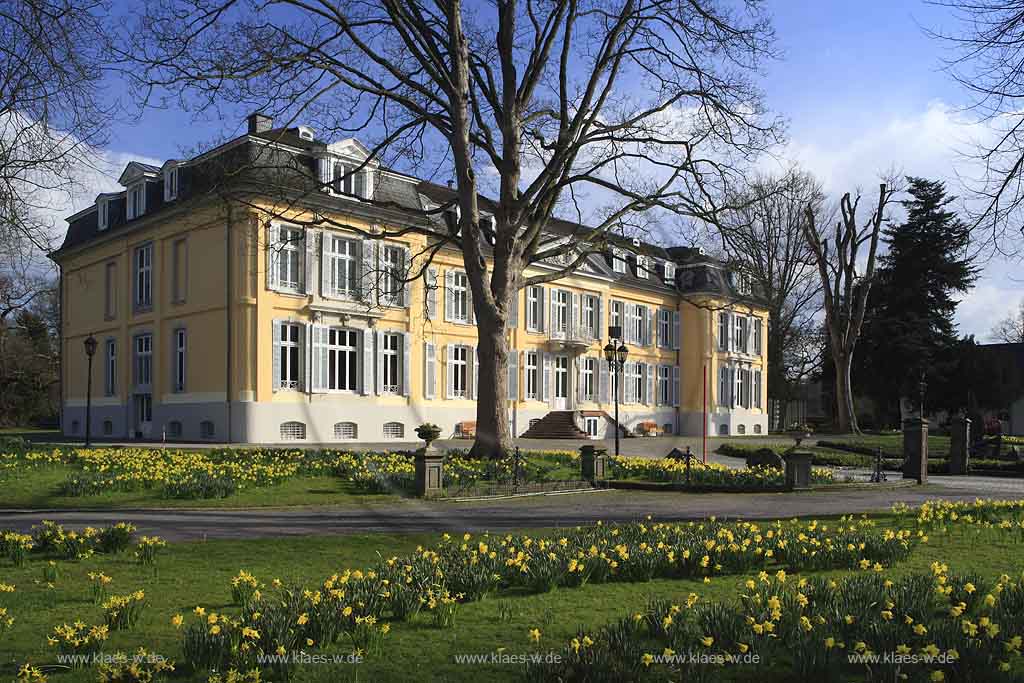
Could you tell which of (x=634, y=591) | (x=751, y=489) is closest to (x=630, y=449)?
(x=751, y=489)

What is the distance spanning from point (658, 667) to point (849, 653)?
1.06 metres

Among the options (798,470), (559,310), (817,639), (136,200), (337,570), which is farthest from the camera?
(559,310)

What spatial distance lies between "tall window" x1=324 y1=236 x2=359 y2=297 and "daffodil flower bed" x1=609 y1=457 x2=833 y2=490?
569 inches

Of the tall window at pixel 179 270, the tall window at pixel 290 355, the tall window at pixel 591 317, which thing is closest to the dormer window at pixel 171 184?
the tall window at pixel 179 270

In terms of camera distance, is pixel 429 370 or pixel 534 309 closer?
pixel 429 370

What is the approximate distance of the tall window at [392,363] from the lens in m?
31.3

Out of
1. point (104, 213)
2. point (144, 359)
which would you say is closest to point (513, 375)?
point (144, 359)

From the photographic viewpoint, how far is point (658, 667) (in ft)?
14.1

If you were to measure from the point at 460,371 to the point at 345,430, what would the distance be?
21.6 feet

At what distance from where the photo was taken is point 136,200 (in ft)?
106

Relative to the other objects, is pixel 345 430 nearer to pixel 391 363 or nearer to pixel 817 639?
pixel 391 363

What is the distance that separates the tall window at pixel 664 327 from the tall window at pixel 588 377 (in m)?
5.95

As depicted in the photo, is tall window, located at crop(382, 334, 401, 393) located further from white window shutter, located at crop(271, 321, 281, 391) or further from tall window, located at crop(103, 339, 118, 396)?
tall window, located at crop(103, 339, 118, 396)

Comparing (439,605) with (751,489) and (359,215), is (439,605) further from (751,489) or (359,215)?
(359,215)
